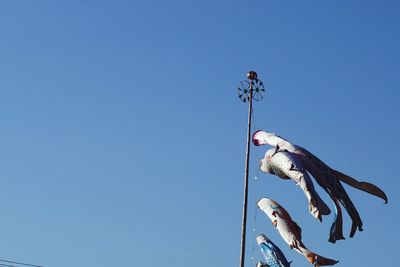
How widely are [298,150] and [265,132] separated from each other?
3.08 m

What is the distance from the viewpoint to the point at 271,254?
48.5 metres

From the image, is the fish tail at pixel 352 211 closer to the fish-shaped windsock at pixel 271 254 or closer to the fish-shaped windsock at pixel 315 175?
the fish-shaped windsock at pixel 315 175

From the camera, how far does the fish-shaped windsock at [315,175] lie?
44750 millimetres

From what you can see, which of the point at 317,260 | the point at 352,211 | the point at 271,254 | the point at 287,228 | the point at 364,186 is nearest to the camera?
the point at 317,260

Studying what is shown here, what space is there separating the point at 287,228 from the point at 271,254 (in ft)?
6.72

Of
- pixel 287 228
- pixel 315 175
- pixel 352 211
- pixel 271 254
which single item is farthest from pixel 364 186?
pixel 271 254

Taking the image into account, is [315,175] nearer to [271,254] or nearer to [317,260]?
[317,260]

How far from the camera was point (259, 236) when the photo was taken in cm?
4994

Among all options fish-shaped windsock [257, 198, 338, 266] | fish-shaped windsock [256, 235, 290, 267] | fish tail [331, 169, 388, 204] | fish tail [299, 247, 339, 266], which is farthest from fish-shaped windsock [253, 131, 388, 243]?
fish-shaped windsock [256, 235, 290, 267]

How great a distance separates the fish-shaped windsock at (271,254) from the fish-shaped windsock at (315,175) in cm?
429

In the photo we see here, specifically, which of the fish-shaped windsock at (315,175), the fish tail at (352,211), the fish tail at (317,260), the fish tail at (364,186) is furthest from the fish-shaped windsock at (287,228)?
A: the fish tail at (364,186)

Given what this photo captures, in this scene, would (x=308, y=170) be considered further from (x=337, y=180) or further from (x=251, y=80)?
(x=251, y=80)

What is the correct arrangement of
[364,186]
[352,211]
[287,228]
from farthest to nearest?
1. [287,228]
2. [364,186]
3. [352,211]

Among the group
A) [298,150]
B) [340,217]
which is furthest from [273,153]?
[340,217]
